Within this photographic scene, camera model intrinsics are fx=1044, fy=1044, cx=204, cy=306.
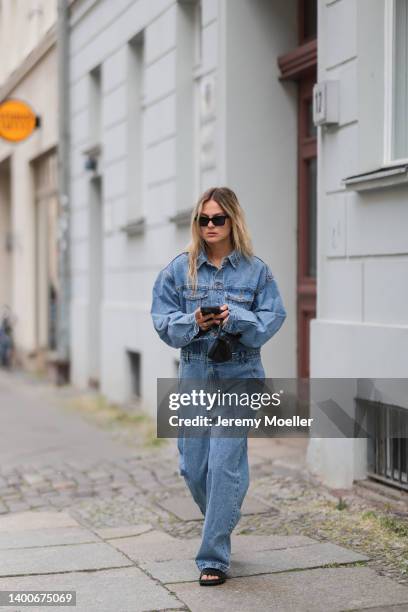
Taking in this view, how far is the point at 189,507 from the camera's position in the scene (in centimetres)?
660

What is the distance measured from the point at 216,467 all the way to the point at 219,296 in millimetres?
802

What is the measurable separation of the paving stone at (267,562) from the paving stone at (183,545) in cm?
8

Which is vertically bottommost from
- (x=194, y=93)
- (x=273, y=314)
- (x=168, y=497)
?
(x=168, y=497)

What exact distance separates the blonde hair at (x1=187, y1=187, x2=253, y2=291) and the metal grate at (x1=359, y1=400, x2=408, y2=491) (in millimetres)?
1903

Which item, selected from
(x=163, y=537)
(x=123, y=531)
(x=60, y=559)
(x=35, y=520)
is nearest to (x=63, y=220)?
(x=35, y=520)

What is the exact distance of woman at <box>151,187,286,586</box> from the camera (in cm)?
481

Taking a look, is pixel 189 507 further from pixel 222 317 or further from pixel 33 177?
pixel 33 177

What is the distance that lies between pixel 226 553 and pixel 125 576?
21.2 inches

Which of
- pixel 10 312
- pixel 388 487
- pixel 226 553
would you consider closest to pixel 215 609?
pixel 226 553

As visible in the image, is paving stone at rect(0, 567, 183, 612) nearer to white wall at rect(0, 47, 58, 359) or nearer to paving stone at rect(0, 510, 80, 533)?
paving stone at rect(0, 510, 80, 533)

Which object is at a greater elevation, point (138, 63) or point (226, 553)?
point (138, 63)

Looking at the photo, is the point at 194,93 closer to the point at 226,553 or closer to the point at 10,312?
the point at 226,553

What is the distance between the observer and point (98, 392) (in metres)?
13.3

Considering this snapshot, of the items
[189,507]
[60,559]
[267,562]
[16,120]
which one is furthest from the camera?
[16,120]
